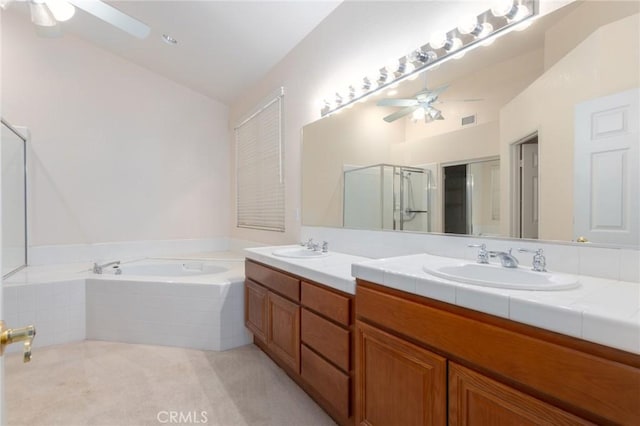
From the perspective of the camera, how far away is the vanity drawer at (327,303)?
1.50m

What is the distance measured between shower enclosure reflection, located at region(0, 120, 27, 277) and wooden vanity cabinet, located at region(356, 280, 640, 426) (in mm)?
3189

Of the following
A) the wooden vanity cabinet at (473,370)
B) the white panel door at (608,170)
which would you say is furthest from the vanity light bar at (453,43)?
the wooden vanity cabinet at (473,370)

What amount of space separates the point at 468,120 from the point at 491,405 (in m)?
1.24

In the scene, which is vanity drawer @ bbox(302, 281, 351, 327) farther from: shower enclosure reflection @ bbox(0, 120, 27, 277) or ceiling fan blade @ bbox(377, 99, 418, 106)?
shower enclosure reflection @ bbox(0, 120, 27, 277)

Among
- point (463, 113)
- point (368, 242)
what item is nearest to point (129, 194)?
point (368, 242)

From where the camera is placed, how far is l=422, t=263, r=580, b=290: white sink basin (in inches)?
39.9

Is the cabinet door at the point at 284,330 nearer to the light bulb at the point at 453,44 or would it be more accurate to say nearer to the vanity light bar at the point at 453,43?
the vanity light bar at the point at 453,43

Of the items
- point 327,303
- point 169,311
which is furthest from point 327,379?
point 169,311

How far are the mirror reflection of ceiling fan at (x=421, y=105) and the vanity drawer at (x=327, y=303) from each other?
1079 mm

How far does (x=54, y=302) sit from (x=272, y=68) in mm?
2905

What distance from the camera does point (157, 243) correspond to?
4.07 meters

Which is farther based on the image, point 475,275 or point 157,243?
point 157,243

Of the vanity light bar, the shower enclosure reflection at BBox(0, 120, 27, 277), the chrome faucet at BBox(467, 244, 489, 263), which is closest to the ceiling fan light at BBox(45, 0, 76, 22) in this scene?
the shower enclosure reflection at BBox(0, 120, 27, 277)

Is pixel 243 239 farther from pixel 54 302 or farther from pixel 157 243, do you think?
pixel 54 302
